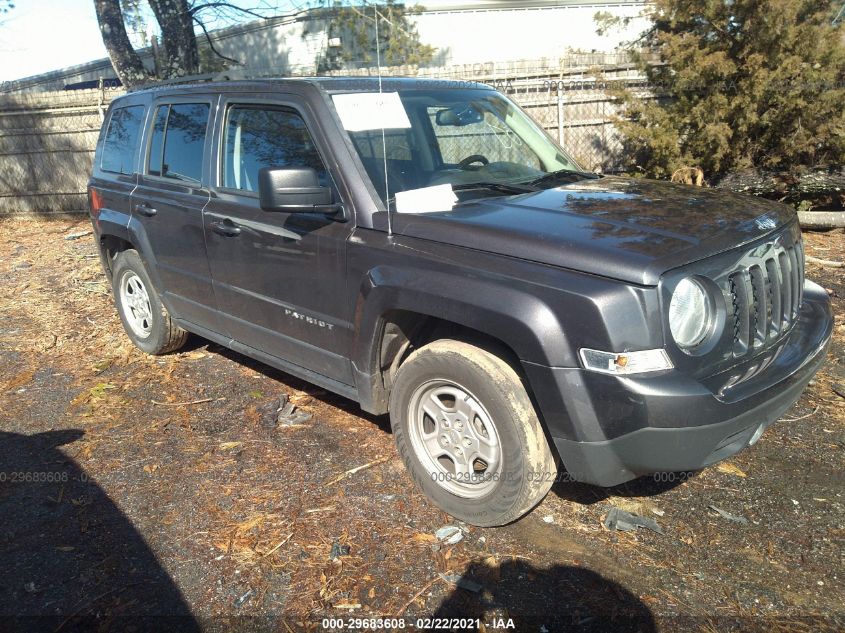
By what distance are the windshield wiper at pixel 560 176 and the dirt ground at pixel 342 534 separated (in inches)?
65.2

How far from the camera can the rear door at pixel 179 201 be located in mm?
4207

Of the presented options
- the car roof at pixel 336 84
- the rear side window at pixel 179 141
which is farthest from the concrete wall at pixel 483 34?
the car roof at pixel 336 84

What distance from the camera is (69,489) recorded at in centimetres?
365

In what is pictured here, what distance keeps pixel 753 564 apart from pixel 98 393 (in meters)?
4.35

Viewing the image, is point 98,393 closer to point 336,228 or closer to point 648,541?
point 336,228

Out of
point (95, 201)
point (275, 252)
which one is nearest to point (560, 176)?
point (275, 252)

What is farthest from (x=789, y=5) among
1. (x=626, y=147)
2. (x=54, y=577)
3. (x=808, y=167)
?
(x=54, y=577)

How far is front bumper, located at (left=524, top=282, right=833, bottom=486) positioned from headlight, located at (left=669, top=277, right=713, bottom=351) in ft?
0.53

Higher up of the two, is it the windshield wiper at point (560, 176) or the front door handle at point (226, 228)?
the windshield wiper at point (560, 176)

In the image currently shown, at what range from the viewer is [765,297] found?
9.18 feet

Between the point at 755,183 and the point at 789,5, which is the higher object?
the point at 789,5

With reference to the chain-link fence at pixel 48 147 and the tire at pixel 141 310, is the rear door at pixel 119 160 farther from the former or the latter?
the chain-link fence at pixel 48 147

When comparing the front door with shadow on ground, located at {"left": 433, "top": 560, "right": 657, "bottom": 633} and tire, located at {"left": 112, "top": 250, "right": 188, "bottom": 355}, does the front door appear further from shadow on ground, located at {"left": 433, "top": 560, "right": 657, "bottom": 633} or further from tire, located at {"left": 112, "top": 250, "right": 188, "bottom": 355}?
shadow on ground, located at {"left": 433, "top": 560, "right": 657, "bottom": 633}

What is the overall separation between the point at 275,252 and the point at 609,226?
1803 millimetres
